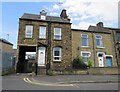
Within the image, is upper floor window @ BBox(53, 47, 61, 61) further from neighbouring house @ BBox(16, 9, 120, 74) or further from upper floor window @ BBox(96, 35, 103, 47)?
upper floor window @ BBox(96, 35, 103, 47)

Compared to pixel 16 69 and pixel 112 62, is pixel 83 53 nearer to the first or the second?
pixel 112 62

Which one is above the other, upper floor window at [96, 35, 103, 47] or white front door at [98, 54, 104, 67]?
upper floor window at [96, 35, 103, 47]

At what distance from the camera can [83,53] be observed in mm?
26562

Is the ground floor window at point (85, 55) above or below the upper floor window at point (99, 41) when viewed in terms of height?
below

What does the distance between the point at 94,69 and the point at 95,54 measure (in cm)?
464

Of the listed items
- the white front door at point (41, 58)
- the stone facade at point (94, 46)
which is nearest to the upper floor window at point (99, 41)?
the stone facade at point (94, 46)

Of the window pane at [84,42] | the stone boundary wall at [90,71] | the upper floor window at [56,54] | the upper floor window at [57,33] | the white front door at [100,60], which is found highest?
the upper floor window at [57,33]

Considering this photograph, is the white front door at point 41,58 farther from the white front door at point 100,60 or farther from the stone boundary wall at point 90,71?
the white front door at point 100,60

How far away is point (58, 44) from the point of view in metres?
24.4

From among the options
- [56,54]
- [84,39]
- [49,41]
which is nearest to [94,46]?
[84,39]

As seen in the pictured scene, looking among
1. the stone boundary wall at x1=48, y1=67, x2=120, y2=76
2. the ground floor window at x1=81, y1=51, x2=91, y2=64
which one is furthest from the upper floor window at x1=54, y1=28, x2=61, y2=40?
the stone boundary wall at x1=48, y1=67, x2=120, y2=76

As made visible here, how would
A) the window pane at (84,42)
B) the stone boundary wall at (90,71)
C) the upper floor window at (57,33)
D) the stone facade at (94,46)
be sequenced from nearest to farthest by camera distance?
the stone boundary wall at (90,71) < the upper floor window at (57,33) < the stone facade at (94,46) < the window pane at (84,42)

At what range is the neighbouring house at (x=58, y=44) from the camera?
77.0ft

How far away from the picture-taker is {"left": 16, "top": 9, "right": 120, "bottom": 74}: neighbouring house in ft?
77.0
